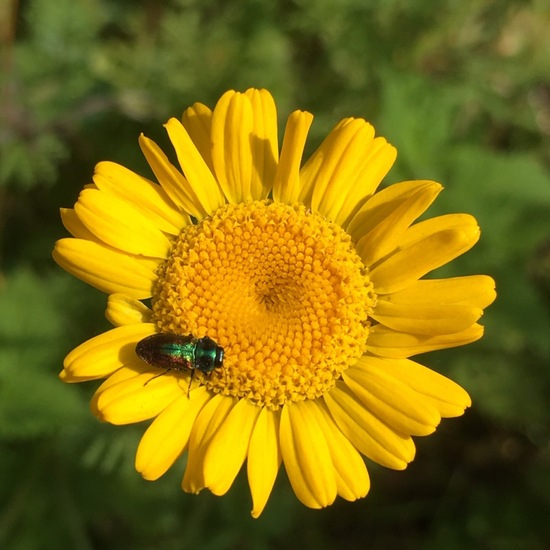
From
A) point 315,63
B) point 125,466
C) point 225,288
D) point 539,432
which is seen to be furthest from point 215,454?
point 315,63

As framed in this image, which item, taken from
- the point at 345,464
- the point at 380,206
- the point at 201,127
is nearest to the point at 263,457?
the point at 345,464

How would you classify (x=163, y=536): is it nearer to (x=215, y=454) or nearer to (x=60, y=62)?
(x=215, y=454)

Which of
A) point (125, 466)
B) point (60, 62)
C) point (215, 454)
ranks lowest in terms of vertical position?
point (125, 466)

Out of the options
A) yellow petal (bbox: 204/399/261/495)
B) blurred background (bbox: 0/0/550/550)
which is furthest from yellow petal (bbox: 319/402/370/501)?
blurred background (bbox: 0/0/550/550)

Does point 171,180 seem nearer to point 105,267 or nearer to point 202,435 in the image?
point 105,267

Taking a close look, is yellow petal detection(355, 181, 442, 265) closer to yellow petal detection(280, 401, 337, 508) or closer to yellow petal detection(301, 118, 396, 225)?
yellow petal detection(301, 118, 396, 225)
